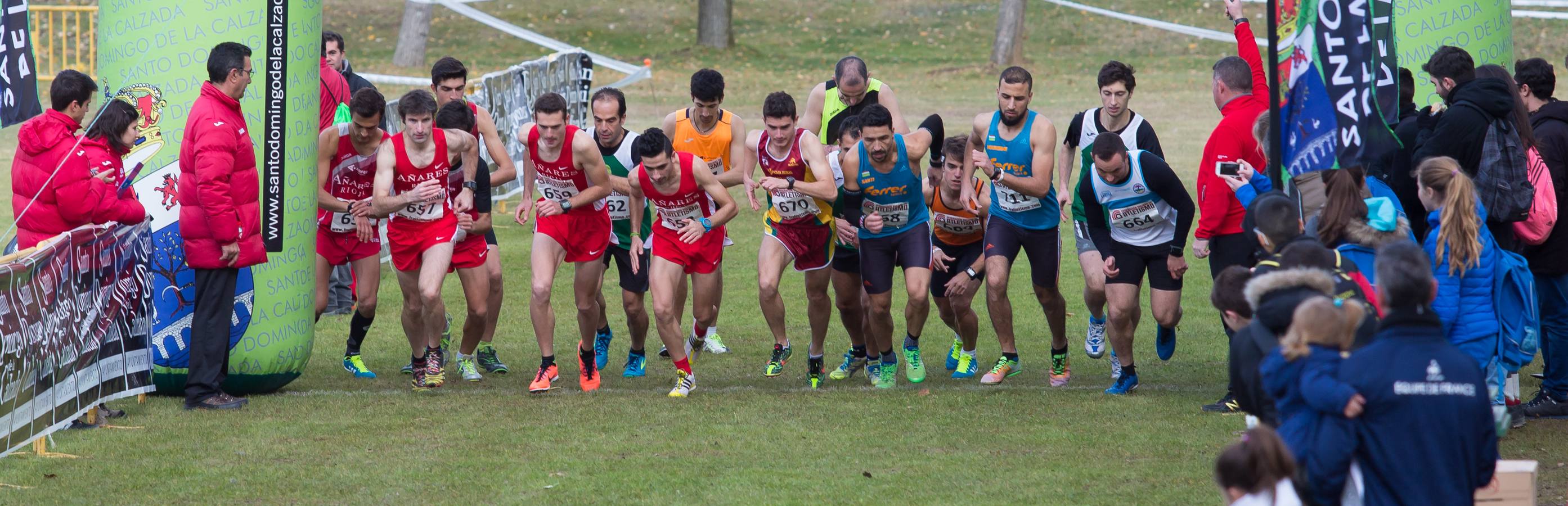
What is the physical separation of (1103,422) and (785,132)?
2545 mm

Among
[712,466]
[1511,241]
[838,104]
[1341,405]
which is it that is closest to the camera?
[1341,405]

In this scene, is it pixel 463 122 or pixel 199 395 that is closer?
pixel 199 395

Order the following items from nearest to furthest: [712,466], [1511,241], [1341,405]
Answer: [1341,405] → [712,466] → [1511,241]

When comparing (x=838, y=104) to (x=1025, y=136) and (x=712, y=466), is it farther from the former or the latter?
(x=712, y=466)

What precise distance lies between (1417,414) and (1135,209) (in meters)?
4.24

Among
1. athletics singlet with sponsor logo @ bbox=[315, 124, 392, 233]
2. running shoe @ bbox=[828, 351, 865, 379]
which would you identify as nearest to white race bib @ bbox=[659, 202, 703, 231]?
running shoe @ bbox=[828, 351, 865, 379]

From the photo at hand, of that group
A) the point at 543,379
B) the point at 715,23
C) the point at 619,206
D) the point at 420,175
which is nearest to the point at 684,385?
the point at 543,379

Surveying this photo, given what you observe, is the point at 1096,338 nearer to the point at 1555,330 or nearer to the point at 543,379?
the point at 1555,330

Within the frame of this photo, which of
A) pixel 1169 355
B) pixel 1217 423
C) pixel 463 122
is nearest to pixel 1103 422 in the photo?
pixel 1217 423

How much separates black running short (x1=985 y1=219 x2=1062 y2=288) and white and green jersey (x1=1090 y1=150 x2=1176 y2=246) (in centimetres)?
54

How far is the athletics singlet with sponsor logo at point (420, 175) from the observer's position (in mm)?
8453

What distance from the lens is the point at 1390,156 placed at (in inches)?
304

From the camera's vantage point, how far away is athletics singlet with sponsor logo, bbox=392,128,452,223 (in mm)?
8453

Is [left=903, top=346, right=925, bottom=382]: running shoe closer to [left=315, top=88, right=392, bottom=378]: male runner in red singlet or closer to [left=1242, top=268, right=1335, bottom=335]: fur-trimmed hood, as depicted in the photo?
[left=315, top=88, right=392, bottom=378]: male runner in red singlet
